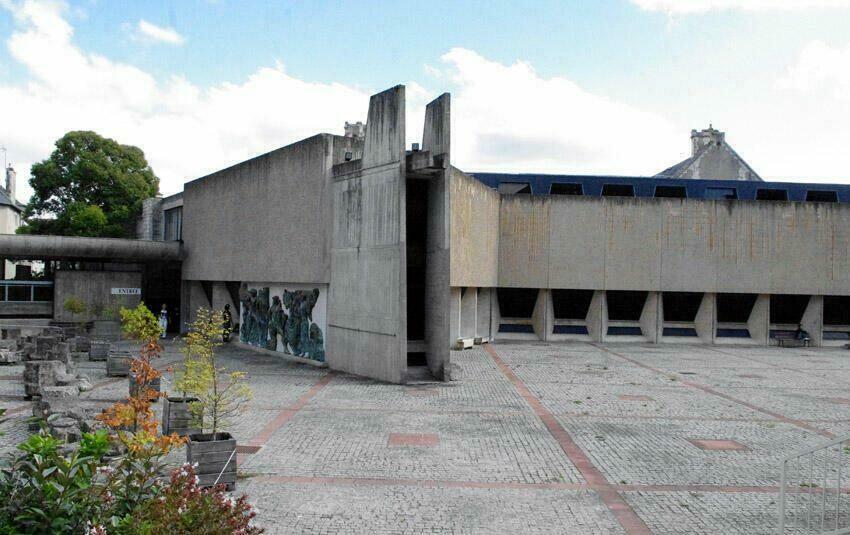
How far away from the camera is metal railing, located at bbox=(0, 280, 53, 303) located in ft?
112

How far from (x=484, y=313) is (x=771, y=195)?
1788cm

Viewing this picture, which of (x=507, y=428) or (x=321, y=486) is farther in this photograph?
(x=507, y=428)

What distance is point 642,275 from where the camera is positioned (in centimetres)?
3559

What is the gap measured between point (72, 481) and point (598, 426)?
11.4 m

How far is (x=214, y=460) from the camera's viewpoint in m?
10.1

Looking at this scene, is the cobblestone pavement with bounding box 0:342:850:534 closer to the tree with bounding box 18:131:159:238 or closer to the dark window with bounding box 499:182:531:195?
the dark window with bounding box 499:182:531:195

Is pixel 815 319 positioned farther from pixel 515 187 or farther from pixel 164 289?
pixel 164 289

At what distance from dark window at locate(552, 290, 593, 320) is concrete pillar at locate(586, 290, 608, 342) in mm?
557

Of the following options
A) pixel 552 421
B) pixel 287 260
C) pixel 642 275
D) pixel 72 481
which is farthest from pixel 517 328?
pixel 72 481

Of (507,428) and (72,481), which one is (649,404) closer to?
(507,428)

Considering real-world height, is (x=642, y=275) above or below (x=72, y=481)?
above

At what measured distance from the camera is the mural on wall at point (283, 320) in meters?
24.4

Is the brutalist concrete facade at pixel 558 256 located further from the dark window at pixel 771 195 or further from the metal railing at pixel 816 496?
the metal railing at pixel 816 496

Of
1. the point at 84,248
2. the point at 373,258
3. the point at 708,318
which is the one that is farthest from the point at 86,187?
the point at 708,318
